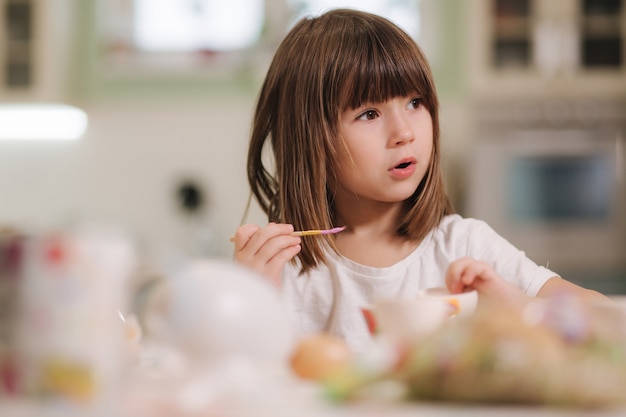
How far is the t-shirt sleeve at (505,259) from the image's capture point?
1320 mm

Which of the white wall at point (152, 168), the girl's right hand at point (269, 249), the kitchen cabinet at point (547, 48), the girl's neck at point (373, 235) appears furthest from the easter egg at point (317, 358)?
the white wall at point (152, 168)

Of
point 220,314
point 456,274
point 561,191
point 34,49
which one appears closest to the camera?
point 220,314

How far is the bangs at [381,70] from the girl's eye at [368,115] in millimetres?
18

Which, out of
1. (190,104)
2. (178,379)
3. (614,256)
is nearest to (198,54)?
(190,104)

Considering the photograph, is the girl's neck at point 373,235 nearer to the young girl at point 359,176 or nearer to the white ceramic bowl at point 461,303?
the young girl at point 359,176

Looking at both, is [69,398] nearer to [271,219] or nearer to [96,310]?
[96,310]

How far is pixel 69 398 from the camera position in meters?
0.46

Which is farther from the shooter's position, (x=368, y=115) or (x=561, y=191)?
(x=561, y=191)

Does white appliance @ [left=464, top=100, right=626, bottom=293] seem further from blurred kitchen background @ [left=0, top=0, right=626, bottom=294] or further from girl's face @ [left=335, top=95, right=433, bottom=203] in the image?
girl's face @ [left=335, top=95, right=433, bottom=203]

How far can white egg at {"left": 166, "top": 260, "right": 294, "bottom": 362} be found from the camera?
565mm

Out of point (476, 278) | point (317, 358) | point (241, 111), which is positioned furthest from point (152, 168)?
point (317, 358)

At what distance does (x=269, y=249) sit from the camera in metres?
1.21

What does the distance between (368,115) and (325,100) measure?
3.7 inches

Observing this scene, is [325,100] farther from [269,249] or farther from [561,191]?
[561,191]
